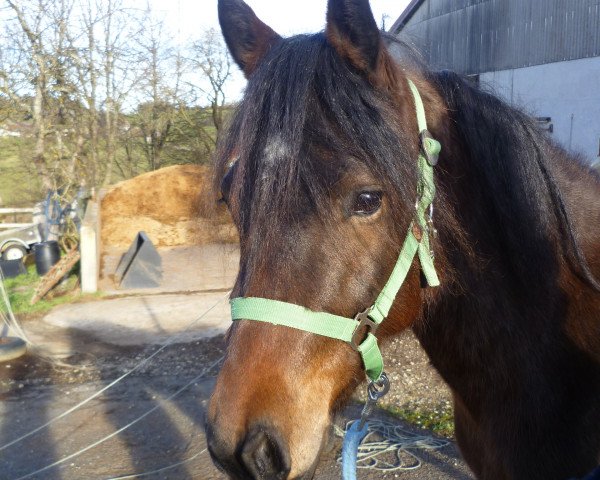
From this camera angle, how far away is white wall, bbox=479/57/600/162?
12891 mm

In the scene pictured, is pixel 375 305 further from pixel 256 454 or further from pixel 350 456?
pixel 350 456

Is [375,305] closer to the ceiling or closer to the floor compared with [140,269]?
closer to the ceiling

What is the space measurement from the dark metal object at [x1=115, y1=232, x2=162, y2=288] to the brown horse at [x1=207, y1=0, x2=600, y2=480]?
862cm

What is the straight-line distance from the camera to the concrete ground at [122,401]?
3.96 m

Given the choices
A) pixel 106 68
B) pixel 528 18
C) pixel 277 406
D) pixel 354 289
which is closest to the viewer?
pixel 277 406

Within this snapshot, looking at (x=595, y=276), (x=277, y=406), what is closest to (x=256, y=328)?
(x=277, y=406)

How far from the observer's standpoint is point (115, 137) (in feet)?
42.7

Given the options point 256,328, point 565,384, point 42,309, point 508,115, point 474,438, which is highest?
point 508,115

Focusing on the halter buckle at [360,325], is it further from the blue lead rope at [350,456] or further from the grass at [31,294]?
the grass at [31,294]

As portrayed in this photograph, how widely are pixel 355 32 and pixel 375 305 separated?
0.71m

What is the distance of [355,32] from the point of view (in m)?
1.44

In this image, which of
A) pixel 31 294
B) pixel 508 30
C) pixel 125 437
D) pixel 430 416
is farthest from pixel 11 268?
pixel 508 30

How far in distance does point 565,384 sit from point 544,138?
80cm

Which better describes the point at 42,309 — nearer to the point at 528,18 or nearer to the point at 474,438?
the point at 474,438
